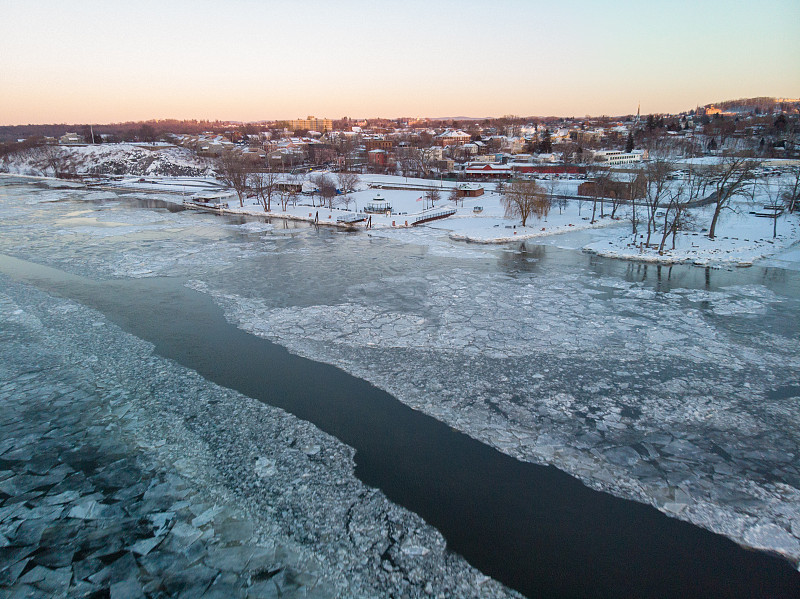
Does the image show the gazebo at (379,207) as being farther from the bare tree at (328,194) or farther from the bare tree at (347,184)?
the bare tree at (347,184)

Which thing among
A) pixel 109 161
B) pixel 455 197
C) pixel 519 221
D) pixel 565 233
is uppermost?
pixel 109 161

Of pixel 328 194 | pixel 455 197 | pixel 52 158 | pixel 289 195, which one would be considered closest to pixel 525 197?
pixel 455 197

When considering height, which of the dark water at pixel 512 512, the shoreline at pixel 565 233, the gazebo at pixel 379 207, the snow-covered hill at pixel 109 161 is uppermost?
the snow-covered hill at pixel 109 161

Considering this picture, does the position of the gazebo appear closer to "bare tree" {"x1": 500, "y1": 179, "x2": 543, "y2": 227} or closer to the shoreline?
the shoreline

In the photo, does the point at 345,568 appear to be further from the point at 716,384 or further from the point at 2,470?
the point at 716,384

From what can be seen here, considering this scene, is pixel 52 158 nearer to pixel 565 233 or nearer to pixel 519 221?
pixel 519 221

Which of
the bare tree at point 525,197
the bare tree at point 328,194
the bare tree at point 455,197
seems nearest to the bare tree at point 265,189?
the bare tree at point 328,194
